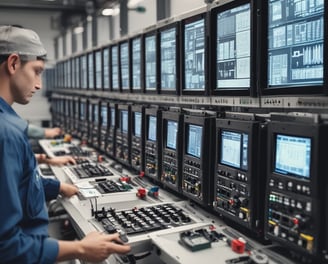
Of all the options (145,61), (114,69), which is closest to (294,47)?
(145,61)

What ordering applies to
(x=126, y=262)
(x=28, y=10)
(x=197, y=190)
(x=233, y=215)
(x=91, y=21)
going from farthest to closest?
(x=28, y=10) → (x=91, y=21) → (x=197, y=190) → (x=126, y=262) → (x=233, y=215)

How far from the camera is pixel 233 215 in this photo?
1815mm

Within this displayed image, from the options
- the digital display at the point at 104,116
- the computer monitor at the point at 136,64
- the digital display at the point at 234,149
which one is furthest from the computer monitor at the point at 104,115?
the digital display at the point at 234,149

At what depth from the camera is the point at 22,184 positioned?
1.55 meters

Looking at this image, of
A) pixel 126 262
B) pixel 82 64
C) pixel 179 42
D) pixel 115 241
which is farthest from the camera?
pixel 82 64

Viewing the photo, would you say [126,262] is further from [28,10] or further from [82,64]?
[28,10]

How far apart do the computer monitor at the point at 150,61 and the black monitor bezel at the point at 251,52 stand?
828 mm

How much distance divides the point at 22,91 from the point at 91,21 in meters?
6.19

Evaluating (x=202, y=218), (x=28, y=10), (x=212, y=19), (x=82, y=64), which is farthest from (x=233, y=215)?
(x=28, y=10)

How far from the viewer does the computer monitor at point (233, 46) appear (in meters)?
1.80

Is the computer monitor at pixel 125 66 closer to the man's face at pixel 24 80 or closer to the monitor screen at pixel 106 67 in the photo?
the monitor screen at pixel 106 67

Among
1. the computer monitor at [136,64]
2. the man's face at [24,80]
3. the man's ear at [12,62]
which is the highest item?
the computer monitor at [136,64]

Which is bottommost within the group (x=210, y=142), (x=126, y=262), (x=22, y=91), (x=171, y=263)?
(x=126, y=262)

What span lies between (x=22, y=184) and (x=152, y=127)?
137 centimetres
